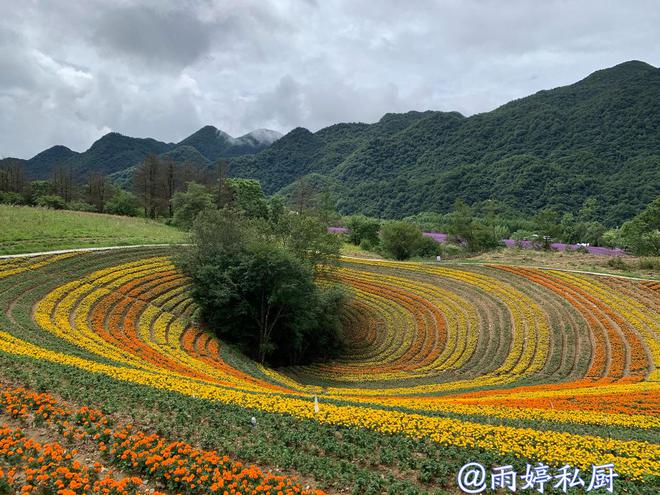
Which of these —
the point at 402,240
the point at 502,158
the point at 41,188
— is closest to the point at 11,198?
the point at 41,188

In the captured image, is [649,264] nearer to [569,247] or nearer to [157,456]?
[569,247]

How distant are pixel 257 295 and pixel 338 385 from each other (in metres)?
9.52

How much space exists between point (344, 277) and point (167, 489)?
116 ft

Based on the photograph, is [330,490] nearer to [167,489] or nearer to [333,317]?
→ [167,489]

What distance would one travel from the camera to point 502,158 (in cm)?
12644

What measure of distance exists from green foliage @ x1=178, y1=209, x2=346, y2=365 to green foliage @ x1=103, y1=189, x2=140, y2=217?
1888 inches

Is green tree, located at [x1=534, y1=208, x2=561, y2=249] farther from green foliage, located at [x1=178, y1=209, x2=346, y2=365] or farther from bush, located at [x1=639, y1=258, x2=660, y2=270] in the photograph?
green foliage, located at [x1=178, y1=209, x2=346, y2=365]

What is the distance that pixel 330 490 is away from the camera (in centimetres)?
817

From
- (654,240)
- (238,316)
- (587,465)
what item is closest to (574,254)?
(654,240)

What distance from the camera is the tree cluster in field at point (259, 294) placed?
29219mm

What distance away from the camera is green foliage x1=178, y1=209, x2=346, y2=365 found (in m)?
29.2

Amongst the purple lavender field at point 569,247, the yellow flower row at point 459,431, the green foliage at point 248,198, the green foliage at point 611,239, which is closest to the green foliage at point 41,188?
the green foliage at point 248,198

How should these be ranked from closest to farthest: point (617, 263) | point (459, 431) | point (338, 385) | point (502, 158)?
point (459, 431) < point (338, 385) < point (617, 263) < point (502, 158)

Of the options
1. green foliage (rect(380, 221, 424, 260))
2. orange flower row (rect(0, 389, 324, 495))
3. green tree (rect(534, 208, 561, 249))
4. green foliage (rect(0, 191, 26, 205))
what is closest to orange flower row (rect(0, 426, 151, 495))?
orange flower row (rect(0, 389, 324, 495))
